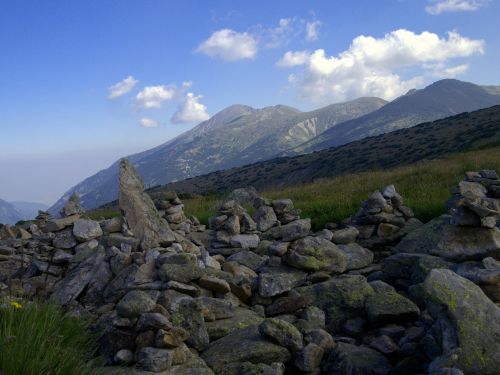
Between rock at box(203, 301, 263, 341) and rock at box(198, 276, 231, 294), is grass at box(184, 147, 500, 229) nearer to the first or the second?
rock at box(198, 276, 231, 294)

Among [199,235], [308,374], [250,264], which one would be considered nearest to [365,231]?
[250,264]

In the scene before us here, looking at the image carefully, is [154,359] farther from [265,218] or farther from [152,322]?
[265,218]

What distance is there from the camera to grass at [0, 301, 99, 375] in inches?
166

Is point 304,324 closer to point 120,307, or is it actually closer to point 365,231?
point 120,307

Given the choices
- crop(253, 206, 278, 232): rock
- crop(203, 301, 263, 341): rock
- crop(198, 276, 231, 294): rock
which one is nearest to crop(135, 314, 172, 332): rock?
crop(203, 301, 263, 341): rock

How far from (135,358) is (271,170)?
10538cm

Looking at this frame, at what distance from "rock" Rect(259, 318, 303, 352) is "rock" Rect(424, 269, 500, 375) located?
6.49ft

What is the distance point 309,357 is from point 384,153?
3106 inches

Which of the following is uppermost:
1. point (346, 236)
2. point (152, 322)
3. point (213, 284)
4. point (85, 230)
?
point (85, 230)

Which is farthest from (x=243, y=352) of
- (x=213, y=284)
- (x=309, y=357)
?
(x=213, y=284)

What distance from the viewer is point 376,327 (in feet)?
26.3

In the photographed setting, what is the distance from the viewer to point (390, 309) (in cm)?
791

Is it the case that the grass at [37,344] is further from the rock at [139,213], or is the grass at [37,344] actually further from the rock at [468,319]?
the rock at [139,213]

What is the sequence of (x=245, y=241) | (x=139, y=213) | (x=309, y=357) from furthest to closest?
1. (x=245, y=241)
2. (x=139, y=213)
3. (x=309, y=357)
